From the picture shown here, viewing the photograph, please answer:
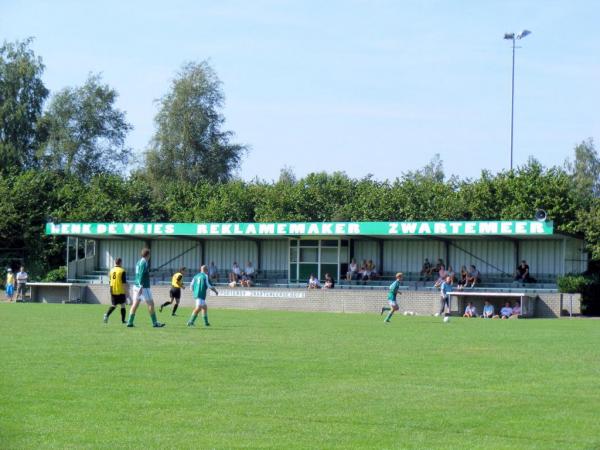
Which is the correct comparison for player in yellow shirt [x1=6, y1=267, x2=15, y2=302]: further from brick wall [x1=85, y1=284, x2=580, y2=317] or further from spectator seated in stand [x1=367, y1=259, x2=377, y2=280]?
spectator seated in stand [x1=367, y1=259, x2=377, y2=280]

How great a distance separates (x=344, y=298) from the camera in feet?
152

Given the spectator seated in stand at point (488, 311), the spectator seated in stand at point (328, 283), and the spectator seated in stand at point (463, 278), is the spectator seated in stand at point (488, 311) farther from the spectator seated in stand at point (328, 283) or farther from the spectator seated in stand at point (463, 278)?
the spectator seated in stand at point (328, 283)

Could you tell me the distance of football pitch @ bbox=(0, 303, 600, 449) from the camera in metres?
9.96

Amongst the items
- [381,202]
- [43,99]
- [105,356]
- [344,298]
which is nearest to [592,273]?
[344,298]

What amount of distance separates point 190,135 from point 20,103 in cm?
1348

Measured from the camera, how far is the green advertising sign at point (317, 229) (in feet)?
144

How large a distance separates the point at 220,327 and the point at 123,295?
2.71 meters

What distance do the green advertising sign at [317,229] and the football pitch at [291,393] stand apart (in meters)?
22.3

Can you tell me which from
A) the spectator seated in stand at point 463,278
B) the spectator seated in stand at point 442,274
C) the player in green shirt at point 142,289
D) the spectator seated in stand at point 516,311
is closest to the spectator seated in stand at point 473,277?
the spectator seated in stand at point 463,278

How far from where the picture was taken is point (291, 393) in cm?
1281

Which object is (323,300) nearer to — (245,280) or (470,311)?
(245,280)

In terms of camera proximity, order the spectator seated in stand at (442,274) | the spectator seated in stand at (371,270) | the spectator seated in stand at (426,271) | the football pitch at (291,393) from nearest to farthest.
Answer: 1. the football pitch at (291,393)
2. the spectator seated in stand at (442,274)
3. the spectator seated in stand at (426,271)
4. the spectator seated in stand at (371,270)

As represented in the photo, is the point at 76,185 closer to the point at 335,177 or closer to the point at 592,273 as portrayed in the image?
the point at 335,177

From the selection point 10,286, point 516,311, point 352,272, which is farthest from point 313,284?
point 10,286
